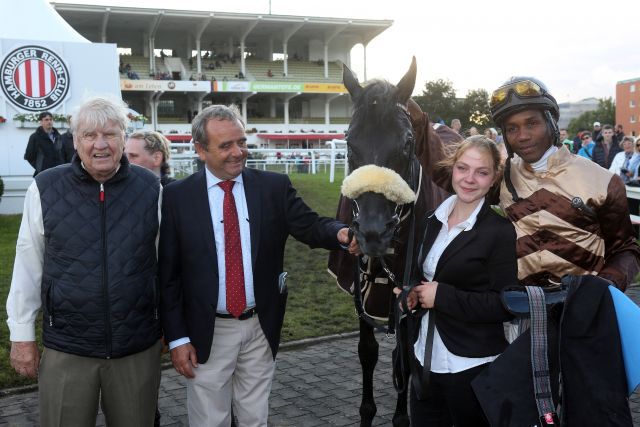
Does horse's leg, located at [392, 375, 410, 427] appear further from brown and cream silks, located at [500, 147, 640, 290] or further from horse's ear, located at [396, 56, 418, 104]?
horse's ear, located at [396, 56, 418, 104]

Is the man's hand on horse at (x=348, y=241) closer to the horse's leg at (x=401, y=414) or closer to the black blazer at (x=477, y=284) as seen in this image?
the black blazer at (x=477, y=284)

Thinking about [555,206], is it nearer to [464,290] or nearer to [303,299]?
[464,290]

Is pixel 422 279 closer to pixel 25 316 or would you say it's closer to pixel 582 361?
pixel 582 361

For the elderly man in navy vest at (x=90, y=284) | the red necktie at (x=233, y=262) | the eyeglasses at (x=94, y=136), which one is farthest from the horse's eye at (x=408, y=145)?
the eyeglasses at (x=94, y=136)

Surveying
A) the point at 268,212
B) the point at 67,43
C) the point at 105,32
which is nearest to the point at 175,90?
the point at 105,32

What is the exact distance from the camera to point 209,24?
44.5 m

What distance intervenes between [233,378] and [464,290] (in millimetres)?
1163

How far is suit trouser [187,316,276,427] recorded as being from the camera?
8.25ft

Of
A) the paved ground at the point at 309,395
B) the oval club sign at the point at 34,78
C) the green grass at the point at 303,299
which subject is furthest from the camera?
the oval club sign at the point at 34,78

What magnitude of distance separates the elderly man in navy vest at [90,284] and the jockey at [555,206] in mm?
1546

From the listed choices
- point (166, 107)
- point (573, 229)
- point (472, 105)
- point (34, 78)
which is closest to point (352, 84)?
point (573, 229)

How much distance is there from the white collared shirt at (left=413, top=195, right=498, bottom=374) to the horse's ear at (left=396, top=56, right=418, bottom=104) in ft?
2.08

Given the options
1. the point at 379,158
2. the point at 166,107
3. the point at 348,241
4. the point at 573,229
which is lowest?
the point at 348,241

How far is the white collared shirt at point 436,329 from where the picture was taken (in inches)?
85.6
